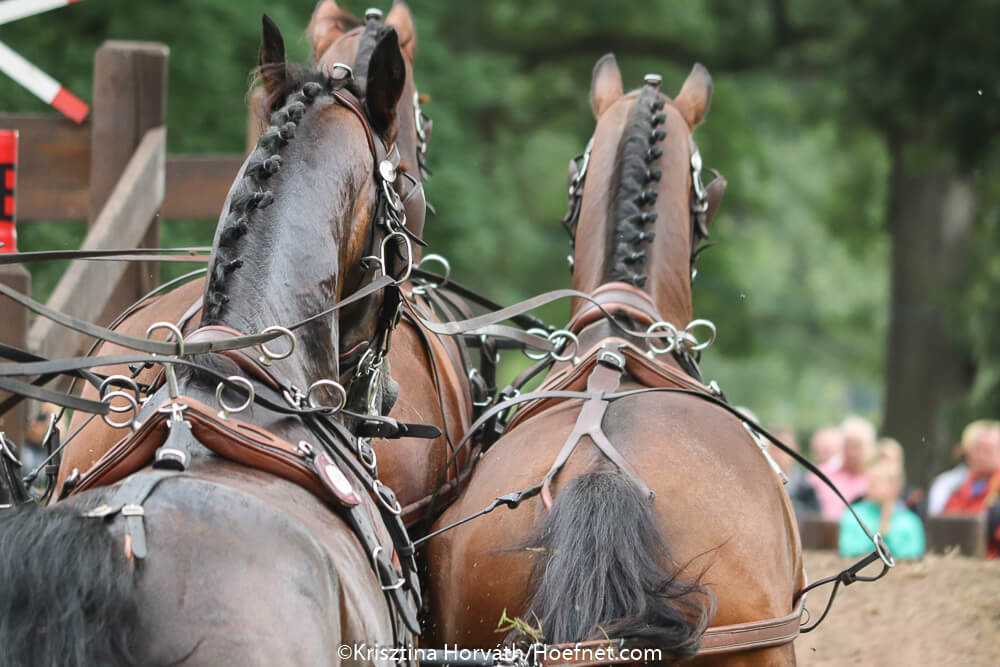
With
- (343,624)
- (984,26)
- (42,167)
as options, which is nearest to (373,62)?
(343,624)

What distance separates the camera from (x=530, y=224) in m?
16.0

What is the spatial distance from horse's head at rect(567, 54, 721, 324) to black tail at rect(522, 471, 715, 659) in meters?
1.27

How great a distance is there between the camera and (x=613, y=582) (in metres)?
3.00

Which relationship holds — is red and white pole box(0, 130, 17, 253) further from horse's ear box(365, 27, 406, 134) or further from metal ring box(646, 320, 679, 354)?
metal ring box(646, 320, 679, 354)

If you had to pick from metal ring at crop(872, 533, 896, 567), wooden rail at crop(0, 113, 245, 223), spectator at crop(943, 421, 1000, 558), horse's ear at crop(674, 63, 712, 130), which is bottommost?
metal ring at crop(872, 533, 896, 567)

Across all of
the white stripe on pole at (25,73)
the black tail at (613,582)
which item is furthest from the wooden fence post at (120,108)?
the black tail at (613,582)

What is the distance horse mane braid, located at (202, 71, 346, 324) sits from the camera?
281cm

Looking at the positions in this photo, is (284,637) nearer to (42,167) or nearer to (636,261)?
(636,261)

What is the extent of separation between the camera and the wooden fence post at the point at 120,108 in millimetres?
6059

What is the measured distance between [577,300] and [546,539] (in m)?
1.47

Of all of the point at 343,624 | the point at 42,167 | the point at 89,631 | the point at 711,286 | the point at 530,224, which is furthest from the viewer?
the point at 530,224

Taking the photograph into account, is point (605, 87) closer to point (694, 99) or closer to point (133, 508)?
point (694, 99)

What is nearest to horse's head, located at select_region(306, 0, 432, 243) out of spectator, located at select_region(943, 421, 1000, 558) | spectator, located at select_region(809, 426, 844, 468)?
spectator, located at select_region(943, 421, 1000, 558)

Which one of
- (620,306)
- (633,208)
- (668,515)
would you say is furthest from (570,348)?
(668,515)
